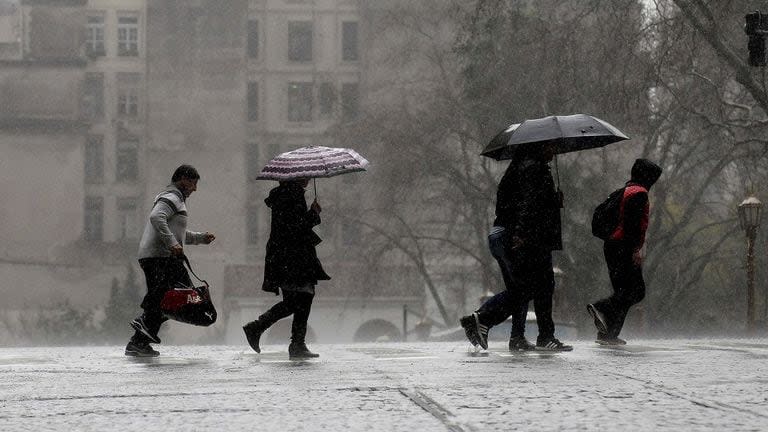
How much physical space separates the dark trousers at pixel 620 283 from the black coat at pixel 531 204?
89 cm

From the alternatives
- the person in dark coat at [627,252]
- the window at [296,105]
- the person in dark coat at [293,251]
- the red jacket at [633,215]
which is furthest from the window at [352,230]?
the person in dark coat at [293,251]

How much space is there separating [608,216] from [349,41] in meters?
71.0

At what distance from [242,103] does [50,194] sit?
10.3m

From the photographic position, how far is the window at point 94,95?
8331cm

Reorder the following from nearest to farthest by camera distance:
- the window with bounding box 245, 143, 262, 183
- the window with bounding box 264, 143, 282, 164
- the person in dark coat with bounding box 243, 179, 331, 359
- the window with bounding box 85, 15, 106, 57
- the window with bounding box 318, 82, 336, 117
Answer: the person in dark coat with bounding box 243, 179, 331, 359 → the window with bounding box 318, 82, 336, 117 → the window with bounding box 245, 143, 262, 183 → the window with bounding box 264, 143, 282, 164 → the window with bounding box 85, 15, 106, 57

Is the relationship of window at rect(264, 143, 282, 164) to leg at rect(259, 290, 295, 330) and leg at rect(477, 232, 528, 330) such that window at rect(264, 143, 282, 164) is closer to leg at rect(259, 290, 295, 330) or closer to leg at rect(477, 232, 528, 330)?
leg at rect(259, 290, 295, 330)

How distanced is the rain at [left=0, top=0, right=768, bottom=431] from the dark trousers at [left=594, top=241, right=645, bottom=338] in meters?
0.05

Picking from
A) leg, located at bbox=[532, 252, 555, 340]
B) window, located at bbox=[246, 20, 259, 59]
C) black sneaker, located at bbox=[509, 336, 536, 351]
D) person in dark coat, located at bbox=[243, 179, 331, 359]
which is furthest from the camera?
window, located at bbox=[246, 20, 259, 59]

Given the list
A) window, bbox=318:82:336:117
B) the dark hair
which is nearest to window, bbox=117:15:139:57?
window, bbox=318:82:336:117

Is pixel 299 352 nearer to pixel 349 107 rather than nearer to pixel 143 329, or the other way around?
pixel 143 329

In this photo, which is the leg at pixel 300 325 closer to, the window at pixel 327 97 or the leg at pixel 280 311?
the leg at pixel 280 311

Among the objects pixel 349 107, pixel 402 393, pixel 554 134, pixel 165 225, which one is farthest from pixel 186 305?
pixel 349 107

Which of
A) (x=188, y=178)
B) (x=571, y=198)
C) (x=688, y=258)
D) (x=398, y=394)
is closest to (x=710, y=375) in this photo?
(x=398, y=394)

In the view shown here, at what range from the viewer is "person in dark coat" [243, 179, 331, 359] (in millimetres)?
13320
